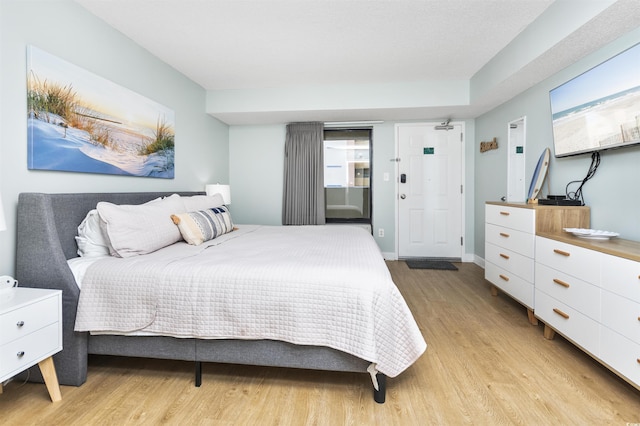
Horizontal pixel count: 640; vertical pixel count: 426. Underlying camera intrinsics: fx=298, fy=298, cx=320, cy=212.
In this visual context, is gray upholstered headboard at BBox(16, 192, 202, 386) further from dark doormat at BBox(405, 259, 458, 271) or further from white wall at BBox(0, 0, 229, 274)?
dark doormat at BBox(405, 259, 458, 271)

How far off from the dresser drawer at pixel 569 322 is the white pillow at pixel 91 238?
294cm

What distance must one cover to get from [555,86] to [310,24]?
217 cm

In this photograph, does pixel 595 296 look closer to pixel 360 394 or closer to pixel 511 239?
pixel 511 239

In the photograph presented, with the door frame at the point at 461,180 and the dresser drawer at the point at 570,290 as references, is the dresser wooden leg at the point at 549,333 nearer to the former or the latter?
the dresser drawer at the point at 570,290

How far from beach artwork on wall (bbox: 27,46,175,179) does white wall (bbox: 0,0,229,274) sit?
0.06 metres

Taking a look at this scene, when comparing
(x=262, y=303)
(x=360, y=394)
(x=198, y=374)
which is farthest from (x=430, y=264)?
(x=198, y=374)

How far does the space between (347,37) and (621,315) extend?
2.62 m

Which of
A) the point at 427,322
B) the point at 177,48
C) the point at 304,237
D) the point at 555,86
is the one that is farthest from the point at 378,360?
the point at 177,48

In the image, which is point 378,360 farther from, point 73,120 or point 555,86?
point 555,86

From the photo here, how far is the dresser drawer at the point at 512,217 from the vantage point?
7.59ft

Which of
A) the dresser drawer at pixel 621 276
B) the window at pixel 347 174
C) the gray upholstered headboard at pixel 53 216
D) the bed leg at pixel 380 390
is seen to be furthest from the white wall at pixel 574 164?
the gray upholstered headboard at pixel 53 216

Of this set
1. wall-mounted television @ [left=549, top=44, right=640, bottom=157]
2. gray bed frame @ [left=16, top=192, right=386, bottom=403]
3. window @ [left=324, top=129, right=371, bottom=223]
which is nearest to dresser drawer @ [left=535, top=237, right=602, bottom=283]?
wall-mounted television @ [left=549, top=44, right=640, bottom=157]

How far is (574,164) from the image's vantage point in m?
2.41

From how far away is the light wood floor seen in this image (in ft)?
4.56
